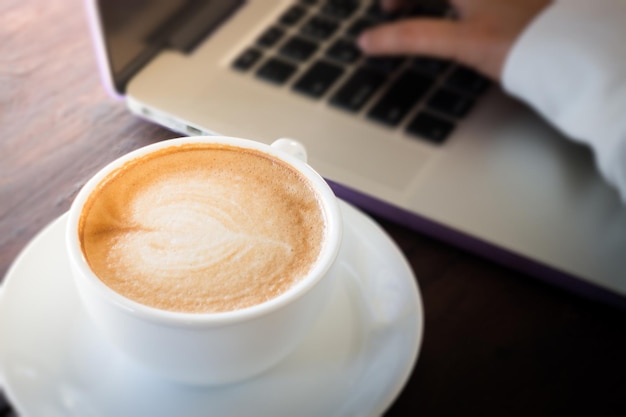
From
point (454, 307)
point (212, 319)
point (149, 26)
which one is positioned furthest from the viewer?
point (149, 26)

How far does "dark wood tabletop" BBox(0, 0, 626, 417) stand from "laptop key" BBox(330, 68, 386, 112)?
0.36 ft

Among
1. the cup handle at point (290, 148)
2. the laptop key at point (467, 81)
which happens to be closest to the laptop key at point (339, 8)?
the laptop key at point (467, 81)

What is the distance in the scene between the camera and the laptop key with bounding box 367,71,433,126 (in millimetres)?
502

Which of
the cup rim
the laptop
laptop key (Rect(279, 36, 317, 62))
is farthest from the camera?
laptop key (Rect(279, 36, 317, 62))

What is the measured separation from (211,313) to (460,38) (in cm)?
38

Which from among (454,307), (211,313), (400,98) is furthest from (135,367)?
(400,98)

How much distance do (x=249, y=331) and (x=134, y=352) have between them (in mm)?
56

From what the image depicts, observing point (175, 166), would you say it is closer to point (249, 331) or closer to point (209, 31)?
point (249, 331)

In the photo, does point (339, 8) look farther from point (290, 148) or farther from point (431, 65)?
point (290, 148)

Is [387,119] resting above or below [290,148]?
below

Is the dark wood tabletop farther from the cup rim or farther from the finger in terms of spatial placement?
the finger

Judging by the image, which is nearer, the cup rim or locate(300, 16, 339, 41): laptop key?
the cup rim

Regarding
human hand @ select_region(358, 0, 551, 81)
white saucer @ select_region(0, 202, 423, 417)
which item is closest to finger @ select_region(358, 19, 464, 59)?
human hand @ select_region(358, 0, 551, 81)

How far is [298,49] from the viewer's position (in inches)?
21.2
